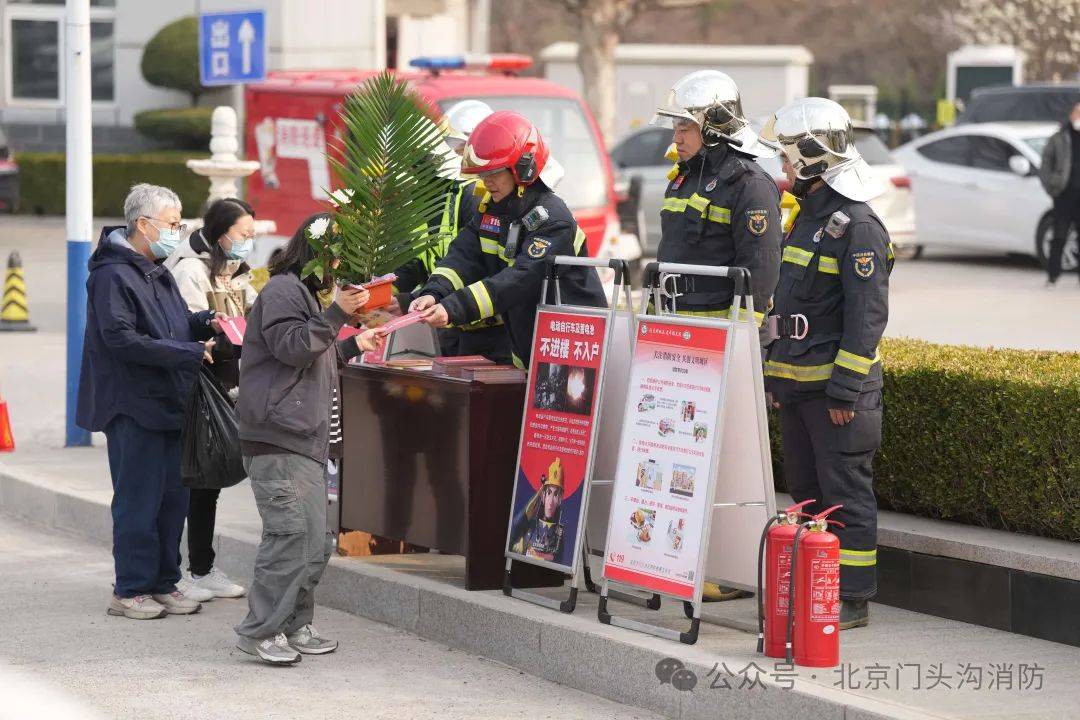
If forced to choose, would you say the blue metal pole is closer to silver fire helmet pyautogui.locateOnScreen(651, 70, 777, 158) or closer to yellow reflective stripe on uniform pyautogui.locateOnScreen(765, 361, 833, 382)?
silver fire helmet pyautogui.locateOnScreen(651, 70, 777, 158)

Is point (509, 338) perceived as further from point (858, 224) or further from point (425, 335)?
point (858, 224)

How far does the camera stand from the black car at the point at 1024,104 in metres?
23.5

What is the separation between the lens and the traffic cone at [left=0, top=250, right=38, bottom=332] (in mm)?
16188

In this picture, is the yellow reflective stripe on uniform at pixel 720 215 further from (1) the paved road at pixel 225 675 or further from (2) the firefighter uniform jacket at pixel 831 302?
(1) the paved road at pixel 225 675

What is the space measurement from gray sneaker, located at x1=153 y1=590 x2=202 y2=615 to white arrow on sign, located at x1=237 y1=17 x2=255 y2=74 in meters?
6.71

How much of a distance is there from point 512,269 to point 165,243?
1.44 m

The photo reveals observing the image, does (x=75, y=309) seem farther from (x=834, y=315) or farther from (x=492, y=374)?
(x=834, y=315)

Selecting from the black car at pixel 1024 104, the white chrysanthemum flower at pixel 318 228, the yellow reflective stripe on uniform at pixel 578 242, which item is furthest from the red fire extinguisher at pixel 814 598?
the black car at pixel 1024 104

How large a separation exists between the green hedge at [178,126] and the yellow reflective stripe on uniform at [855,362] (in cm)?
2417

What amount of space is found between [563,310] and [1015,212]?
14.4 meters

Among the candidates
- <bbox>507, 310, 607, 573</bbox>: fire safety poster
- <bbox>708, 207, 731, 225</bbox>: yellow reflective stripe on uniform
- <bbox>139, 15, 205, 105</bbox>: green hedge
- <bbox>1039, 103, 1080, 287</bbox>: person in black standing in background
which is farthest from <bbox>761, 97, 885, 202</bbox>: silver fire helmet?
<bbox>139, 15, 205, 105</bbox>: green hedge

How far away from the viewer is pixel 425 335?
26.6ft

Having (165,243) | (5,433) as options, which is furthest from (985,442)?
(5,433)

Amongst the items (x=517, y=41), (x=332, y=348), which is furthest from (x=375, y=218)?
(x=517, y=41)
